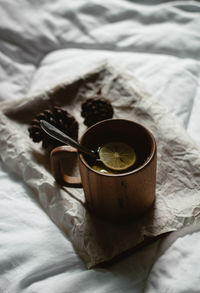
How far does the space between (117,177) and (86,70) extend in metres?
0.46

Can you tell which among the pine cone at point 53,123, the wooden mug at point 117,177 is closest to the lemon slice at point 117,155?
the wooden mug at point 117,177

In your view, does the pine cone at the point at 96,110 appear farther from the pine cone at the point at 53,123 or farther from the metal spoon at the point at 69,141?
the metal spoon at the point at 69,141

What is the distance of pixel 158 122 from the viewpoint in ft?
2.85

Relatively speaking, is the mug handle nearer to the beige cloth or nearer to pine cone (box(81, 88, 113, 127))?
the beige cloth

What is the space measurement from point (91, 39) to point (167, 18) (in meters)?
0.24

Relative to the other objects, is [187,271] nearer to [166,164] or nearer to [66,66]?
[166,164]

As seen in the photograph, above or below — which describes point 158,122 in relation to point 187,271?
above

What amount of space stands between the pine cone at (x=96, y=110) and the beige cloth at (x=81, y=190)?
0.14 feet

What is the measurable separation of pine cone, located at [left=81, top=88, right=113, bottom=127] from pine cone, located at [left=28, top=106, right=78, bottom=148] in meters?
0.04

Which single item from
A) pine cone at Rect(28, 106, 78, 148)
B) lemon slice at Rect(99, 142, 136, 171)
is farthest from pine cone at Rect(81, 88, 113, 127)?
lemon slice at Rect(99, 142, 136, 171)

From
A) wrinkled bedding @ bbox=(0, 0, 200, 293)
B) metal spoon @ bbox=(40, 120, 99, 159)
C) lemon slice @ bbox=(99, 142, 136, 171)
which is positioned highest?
metal spoon @ bbox=(40, 120, 99, 159)

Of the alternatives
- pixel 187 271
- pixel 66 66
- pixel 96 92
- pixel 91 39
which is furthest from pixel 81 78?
pixel 187 271

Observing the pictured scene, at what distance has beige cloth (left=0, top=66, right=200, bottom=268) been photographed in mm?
717

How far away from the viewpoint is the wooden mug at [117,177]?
0.66 metres
